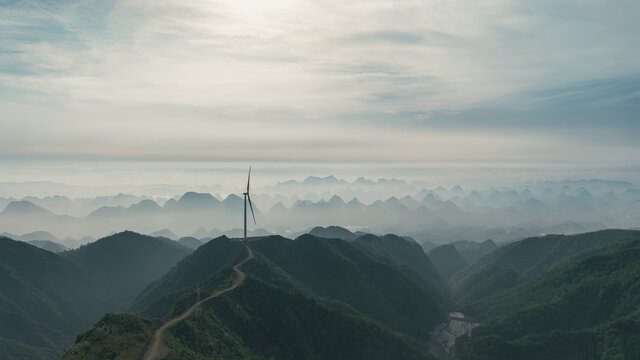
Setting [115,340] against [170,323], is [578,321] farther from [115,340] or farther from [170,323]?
[115,340]

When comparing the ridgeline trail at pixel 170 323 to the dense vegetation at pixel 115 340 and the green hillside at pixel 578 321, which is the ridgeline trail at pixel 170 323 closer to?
the dense vegetation at pixel 115 340

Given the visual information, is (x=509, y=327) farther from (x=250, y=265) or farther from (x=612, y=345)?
(x=250, y=265)

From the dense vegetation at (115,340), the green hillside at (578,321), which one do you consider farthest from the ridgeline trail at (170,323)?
the green hillside at (578,321)

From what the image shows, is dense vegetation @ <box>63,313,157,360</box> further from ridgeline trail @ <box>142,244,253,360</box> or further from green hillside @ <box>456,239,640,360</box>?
green hillside @ <box>456,239,640,360</box>

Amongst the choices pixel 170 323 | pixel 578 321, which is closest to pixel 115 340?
pixel 170 323

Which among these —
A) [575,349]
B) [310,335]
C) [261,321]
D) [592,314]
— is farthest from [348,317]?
[592,314]

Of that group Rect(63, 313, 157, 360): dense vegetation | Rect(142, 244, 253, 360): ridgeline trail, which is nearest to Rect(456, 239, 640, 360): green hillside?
Rect(142, 244, 253, 360): ridgeline trail

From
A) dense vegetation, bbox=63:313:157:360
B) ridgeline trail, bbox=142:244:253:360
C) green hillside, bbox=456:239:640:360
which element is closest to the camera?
dense vegetation, bbox=63:313:157:360

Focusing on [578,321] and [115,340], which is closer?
[115,340]
